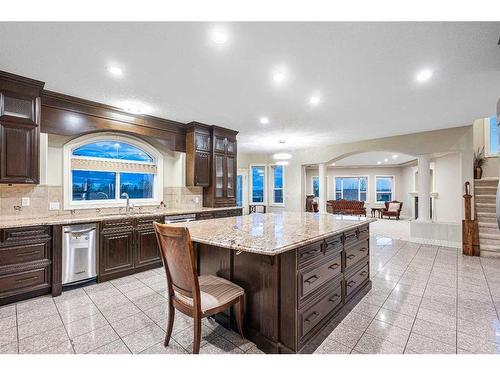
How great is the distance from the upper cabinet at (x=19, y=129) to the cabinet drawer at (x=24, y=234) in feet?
2.07

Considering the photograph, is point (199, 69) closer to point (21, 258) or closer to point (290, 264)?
point (290, 264)

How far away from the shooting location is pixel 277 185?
8.83 m

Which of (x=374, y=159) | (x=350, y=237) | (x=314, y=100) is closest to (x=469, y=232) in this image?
(x=350, y=237)

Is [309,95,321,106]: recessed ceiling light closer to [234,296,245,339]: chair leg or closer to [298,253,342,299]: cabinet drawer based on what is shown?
[298,253,342,299]: cabinet drawer

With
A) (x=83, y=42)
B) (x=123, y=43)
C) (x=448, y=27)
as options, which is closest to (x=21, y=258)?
(x=83, y=42)

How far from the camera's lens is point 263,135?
593cm

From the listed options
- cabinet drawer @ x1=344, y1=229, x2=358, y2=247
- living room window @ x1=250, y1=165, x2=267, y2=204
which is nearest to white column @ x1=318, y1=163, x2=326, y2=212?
living room window @ x1=250, y1=165, x2=267, y2=204

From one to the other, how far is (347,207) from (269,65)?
9.97 metres

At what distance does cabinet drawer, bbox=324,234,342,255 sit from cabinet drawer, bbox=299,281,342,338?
1.17 feet

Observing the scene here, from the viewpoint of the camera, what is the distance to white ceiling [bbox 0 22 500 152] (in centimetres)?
203

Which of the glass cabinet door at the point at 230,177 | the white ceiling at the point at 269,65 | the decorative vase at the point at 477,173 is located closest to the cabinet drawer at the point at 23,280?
the white ceiling at the point at 269,65

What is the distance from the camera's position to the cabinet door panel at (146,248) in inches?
147

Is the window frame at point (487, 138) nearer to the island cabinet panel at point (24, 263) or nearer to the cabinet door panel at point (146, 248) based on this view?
the cabinet door panel at point (146, 248)

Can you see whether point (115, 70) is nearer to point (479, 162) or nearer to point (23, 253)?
point (23, 253)
